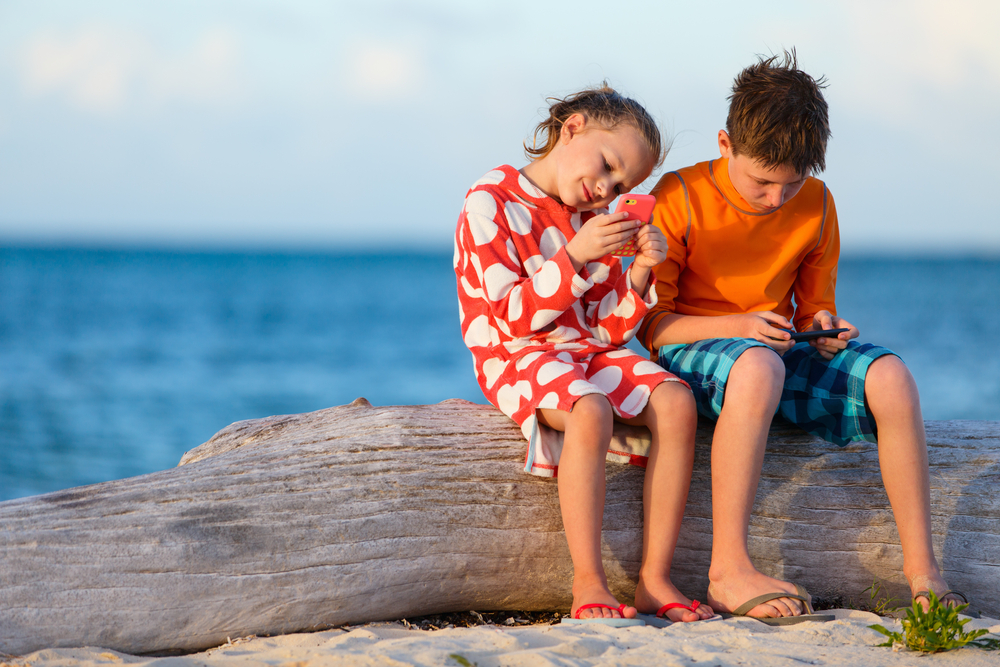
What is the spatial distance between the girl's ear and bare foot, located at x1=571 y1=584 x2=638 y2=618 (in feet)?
5.45

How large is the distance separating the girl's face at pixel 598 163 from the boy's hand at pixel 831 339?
2.92 ft

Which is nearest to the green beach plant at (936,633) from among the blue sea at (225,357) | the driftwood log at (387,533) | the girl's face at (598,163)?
the driftwood log at (387,533)

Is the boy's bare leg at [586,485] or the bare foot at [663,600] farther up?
the boy's bare leg at [586,485]

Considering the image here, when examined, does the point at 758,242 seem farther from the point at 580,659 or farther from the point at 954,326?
the point at 954,326

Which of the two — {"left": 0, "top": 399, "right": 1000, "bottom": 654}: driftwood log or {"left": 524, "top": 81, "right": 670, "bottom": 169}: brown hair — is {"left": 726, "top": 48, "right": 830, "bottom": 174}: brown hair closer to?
{"left": 524, "top": 81, "right": 670, "bottom": 169}: brown hair

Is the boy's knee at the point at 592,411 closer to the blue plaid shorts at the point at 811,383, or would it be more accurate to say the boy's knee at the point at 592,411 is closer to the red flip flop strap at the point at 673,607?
the blue plaid shorts at the point at 811,383

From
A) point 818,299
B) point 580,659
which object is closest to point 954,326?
point 818,299

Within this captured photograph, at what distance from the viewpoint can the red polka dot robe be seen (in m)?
2.67

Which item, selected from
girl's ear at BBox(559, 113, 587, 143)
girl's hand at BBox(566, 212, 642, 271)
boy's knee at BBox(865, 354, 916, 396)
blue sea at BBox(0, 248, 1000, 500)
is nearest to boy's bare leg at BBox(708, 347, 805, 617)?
boy's knee at BBox(865, 354, 916, 396)

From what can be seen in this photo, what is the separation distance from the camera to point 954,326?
77.0 ft

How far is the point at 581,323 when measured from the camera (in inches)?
119

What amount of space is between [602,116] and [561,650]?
6.29ft

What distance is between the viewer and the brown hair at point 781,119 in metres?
2.84

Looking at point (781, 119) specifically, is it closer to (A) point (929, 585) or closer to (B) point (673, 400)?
(B) point (673, 400)
